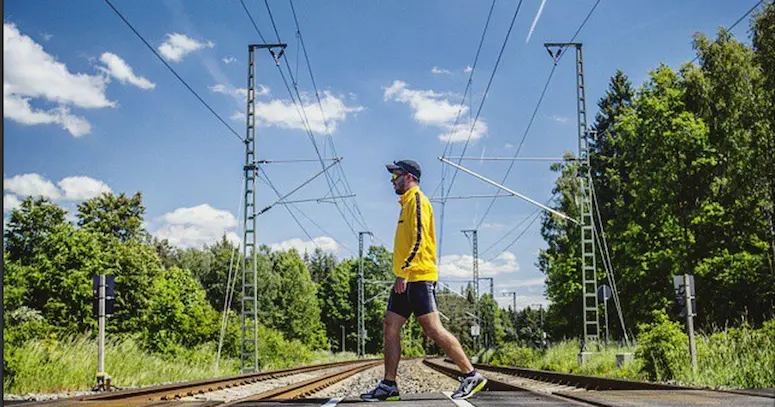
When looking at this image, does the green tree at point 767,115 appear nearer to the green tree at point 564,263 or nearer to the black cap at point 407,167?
the green tree at point 564,263

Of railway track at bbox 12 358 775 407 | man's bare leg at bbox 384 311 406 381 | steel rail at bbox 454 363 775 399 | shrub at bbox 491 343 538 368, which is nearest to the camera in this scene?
man's bare leg at bbox 384 311 406 381

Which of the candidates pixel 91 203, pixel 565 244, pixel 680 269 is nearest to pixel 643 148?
pixel 680 269

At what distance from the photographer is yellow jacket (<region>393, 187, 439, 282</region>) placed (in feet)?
18.4

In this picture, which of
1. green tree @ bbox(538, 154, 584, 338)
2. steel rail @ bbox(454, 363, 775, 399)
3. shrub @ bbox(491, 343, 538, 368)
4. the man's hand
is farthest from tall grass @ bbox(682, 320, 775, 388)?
green tree @ bbox(538, 154, 584, 338)

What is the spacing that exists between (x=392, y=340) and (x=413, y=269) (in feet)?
2.29

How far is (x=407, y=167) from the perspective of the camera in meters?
6.07

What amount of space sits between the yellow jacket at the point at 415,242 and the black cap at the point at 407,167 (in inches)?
12.0

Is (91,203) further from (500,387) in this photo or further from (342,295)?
(500,387)

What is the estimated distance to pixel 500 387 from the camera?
41.2ft

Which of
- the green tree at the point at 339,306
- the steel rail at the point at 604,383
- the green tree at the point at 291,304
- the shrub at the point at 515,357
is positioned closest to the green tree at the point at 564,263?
the shrub at the point at 515,357

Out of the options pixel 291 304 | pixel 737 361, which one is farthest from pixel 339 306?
pixel 737 361

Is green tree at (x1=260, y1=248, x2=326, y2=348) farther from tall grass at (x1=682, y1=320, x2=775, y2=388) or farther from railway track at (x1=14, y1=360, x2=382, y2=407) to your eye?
tall grass at (x1=682, y1=320, x2=775, y2=388)

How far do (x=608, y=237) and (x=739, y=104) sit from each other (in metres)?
20.1

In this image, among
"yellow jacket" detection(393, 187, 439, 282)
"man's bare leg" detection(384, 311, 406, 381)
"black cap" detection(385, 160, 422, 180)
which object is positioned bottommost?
"man's bare leg" detection(384, 311, 406, 381)
